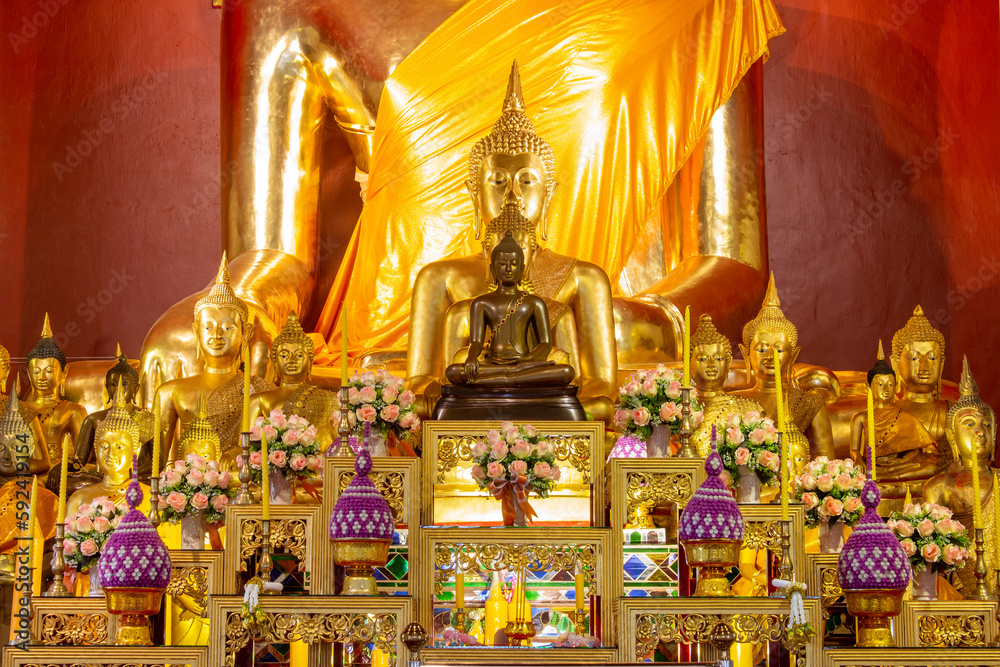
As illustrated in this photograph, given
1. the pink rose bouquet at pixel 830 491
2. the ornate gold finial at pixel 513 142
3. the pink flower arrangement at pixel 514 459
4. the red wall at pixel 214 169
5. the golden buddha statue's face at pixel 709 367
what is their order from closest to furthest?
the pink flower arrangement at pixel 514 459, the pink rose bouquet at pixel 830 491, the golden buddha statue's face at pixel 709 367, the ornate gold finial at pixel 513 142, the red wall at pixel 214 169

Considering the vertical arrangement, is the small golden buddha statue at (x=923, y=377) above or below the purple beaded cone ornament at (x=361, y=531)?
above

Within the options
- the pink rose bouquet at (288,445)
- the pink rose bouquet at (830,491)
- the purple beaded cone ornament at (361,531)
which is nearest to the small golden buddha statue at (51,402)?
the pink rose bouquet at (288,445)

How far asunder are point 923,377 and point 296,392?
216 cm

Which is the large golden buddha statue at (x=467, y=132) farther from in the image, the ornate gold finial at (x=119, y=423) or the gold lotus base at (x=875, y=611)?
the gold lotus base at (x=875, y=611)

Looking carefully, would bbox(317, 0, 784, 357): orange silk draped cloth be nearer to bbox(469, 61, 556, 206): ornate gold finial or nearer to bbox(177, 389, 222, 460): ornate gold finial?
bbox(469, 61, 556, 206): ornate gold finial

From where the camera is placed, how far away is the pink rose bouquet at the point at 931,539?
3695 millimetres

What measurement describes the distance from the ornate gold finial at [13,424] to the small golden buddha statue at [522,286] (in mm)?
1277

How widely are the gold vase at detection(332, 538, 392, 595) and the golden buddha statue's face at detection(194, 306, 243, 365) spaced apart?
1759 mm

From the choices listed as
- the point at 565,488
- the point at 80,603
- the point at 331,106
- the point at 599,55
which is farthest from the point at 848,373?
the point at 80,603

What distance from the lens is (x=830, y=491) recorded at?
3746mm

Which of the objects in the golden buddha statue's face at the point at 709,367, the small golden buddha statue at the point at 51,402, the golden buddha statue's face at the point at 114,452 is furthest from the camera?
the small golden buddha statue at the point at 51,402

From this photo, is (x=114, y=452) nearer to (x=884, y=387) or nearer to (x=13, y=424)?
(x=13, y=424)

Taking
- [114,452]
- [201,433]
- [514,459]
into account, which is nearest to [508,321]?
[514,459]

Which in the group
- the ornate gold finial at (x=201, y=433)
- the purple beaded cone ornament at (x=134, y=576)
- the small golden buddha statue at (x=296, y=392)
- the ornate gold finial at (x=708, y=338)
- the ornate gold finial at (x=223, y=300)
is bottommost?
the purple beaded cone ornament at (x=134, y=576)
